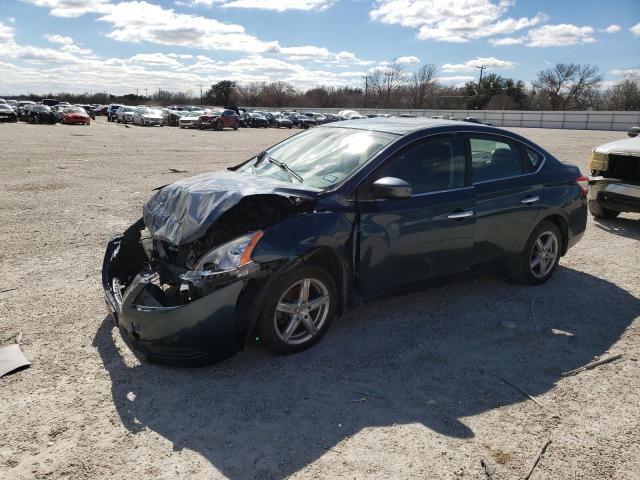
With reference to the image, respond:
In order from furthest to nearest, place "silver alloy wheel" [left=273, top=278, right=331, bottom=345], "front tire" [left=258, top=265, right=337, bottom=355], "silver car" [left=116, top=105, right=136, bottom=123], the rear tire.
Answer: "silver car" [left=116, top=105, right=136, bottom=123] < the rear tire < "silver alloy wheel" [left=273, top=278, right=331, bottom=345] < "front tire" [left=258, top=265, right=337, bottom=355]

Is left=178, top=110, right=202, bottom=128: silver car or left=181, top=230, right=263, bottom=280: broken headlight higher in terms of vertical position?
left=178, top=110, right=202, bottom=128: silver car

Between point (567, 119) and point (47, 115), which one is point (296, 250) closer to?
point (47, 115)

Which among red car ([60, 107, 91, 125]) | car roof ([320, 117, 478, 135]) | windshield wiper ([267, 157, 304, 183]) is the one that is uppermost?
red car ([60, 107, 91, 125])

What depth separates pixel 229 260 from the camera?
10.8 feet

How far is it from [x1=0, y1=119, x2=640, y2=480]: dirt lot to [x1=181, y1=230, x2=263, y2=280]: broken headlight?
739 mm

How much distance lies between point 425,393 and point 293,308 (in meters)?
1.07

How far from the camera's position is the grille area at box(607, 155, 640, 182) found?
7.59 meters

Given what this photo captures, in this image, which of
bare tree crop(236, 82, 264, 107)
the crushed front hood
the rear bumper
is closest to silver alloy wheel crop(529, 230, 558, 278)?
the crushed front hood

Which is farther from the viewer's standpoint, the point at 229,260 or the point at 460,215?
the point at 460,215

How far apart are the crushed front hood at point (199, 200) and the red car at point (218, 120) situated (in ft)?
118

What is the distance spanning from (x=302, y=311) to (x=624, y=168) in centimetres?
656

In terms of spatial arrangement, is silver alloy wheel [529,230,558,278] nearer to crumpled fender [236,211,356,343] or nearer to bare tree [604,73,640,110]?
crumpled fender [236,211,356,343]

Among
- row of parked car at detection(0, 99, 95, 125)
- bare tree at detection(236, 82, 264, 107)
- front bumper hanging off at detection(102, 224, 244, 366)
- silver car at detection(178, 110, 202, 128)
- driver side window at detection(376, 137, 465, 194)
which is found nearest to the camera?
front bumper hanging off at detection(102, 224, 244, 366)

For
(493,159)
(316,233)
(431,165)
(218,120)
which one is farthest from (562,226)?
(218,120)
